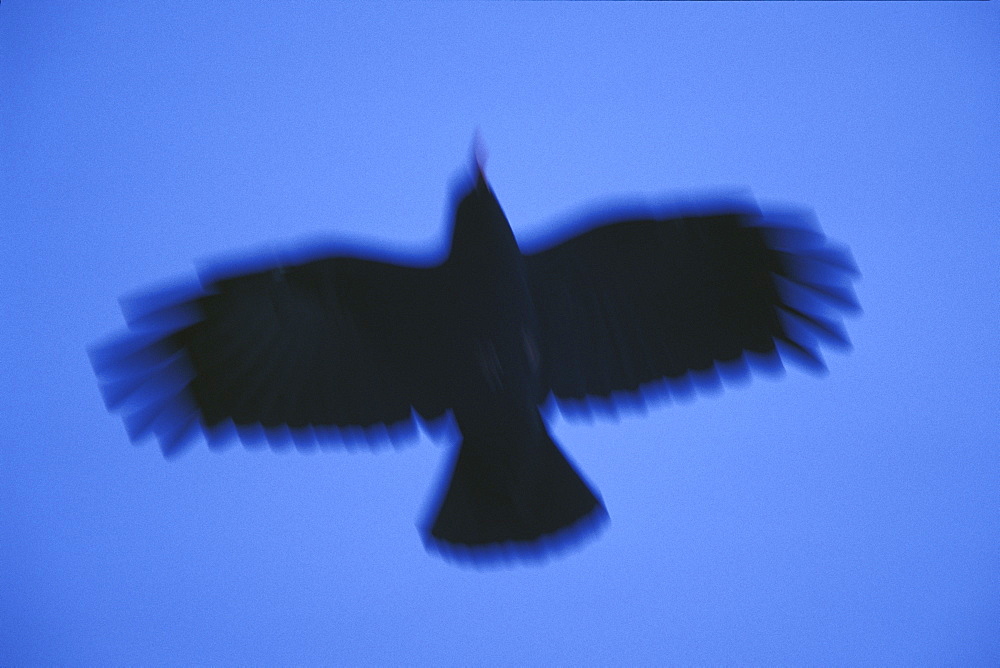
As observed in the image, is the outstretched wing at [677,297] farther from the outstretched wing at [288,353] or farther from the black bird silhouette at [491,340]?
the outstretched wing at [288,353]

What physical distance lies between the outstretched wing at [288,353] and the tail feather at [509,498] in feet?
0.91

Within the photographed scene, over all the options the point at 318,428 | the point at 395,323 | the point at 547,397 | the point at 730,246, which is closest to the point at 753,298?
the point at 730,246

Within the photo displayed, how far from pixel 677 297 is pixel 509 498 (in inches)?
41.5

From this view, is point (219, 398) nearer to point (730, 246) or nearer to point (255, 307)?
point (255, 307)

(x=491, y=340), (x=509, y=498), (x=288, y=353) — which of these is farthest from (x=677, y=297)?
(x=288, y=353)

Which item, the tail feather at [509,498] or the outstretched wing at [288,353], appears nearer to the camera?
the outstretched wing at [288,353]

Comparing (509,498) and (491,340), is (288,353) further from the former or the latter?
(509,498)

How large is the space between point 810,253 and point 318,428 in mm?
1995

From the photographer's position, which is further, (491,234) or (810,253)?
(810,253)

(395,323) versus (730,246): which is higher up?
(395,323)

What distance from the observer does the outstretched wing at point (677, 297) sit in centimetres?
329

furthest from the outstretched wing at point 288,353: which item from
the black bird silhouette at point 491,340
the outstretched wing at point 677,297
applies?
the outstretched wing at point 677,297

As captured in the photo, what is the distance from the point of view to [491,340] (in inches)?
127

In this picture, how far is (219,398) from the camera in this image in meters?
3.30
